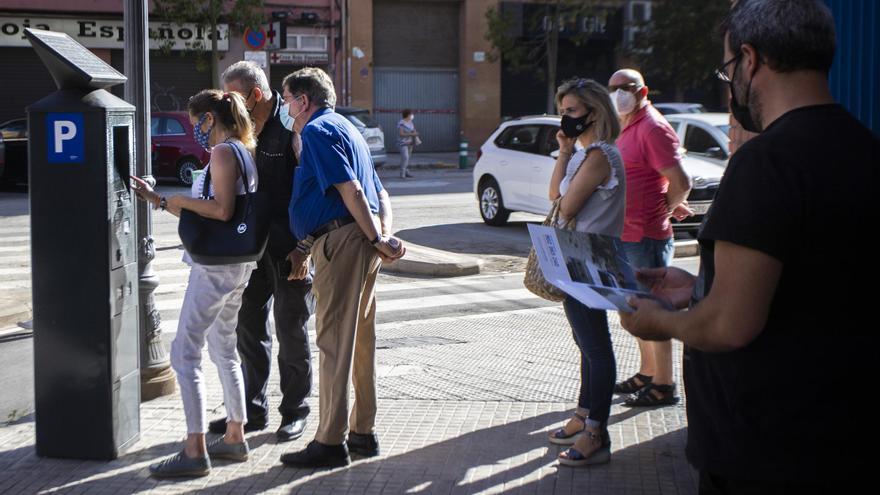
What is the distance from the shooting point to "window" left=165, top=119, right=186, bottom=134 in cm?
2309

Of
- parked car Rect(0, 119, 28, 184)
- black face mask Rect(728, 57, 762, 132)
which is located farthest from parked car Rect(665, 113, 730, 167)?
parked car Rect(0, 119, 28, 184)

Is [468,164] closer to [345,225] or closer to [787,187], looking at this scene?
[345,225]

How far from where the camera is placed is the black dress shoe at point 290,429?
211 inches

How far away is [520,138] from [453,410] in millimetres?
10203

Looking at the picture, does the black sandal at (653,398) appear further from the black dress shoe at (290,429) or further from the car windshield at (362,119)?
the car windshield at (362,119)

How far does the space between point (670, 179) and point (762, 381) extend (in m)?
3.53

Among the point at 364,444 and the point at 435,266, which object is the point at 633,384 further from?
the point at 435,266

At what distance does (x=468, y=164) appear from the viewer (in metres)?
31.4

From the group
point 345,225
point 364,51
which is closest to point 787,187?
point 345,225

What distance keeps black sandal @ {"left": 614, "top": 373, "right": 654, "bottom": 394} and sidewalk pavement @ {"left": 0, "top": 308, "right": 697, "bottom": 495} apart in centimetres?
19

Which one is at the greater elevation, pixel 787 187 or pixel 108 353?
pixel 787 187

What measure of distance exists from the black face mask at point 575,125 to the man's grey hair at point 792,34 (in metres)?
2.62

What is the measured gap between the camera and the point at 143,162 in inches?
233

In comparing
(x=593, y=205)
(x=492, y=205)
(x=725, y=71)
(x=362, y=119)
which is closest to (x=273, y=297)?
(x=593, y=205)
